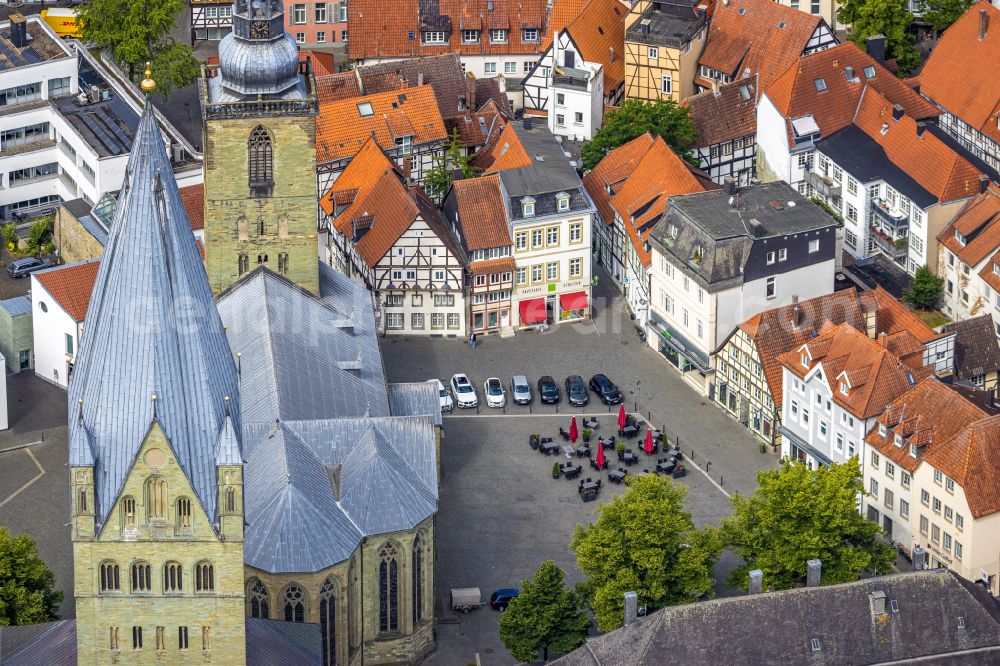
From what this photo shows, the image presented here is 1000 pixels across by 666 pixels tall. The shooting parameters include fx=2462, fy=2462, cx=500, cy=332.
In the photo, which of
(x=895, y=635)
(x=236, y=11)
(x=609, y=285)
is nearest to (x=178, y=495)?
(x=895, y=635)

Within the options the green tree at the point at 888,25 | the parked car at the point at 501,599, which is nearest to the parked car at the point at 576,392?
the parked car at the point at 501,599

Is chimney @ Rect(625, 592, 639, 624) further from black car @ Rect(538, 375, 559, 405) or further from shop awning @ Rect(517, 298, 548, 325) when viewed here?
shop awning @ Rect(517, 298, 548, 325)

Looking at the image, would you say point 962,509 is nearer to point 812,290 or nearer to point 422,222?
point 812,290

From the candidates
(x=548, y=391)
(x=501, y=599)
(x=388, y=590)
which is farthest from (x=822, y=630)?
(x=548, y=391)

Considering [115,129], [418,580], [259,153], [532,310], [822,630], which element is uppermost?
[259,153]

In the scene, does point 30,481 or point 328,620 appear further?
point 30,481

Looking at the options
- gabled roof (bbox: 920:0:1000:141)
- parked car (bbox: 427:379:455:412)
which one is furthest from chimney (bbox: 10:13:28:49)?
gabled roof (bbox: 920:0:1000:141)

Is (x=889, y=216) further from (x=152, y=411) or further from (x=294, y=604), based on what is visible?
(x=152, y=411)
